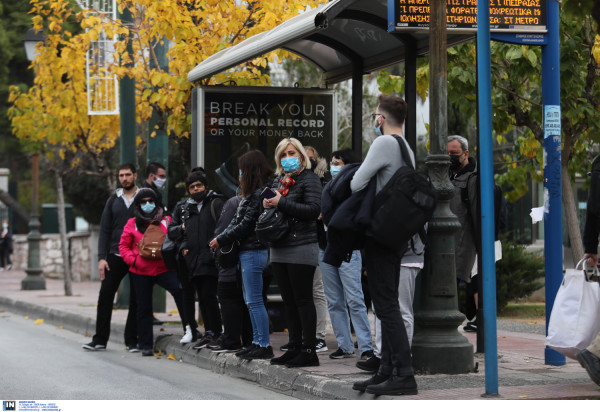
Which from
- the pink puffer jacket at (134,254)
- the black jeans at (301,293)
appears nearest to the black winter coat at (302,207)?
the black jeans at (301,293)

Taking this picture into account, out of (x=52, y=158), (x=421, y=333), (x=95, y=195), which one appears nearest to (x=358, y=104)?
(x=421, y=333)

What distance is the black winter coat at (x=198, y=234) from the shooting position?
10.2 m

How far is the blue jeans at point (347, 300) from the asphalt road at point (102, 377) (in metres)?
0.92

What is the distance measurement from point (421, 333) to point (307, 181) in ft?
5.22

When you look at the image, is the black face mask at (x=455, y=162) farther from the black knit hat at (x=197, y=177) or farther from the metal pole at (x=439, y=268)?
the black knit hat at (x=197, y=177)

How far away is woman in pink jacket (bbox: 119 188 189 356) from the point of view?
10.8m

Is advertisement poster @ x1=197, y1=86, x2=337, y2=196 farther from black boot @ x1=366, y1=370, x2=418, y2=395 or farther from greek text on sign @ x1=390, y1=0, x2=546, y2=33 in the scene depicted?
black boot @ x1=366, y1=370, x2=418, y2=395

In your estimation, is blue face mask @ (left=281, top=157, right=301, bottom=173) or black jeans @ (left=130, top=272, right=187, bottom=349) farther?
black jeans @ (left=130, top=272, right=187, bottom=349)

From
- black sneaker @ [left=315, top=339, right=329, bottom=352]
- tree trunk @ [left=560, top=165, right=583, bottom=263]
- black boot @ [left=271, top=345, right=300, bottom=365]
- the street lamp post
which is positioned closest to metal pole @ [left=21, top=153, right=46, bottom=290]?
the street lamp post

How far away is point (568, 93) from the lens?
1193 centimetres

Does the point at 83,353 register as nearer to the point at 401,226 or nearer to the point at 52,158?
the point at 401,226

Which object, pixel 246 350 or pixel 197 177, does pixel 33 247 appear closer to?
pixel 197 177

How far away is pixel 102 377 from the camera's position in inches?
356

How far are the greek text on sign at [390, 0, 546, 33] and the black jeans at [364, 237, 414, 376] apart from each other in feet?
7.30
